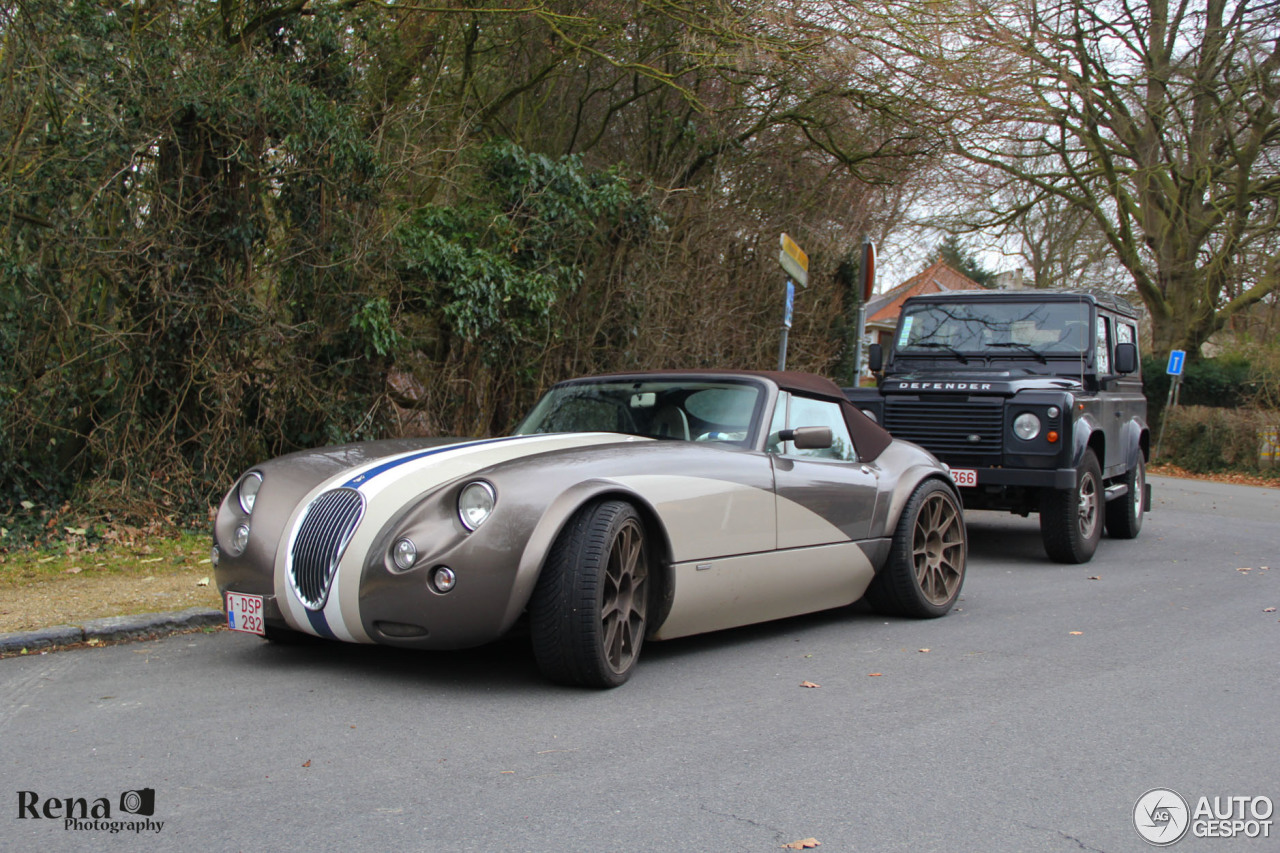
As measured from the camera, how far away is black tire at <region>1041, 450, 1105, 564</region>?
351 inches

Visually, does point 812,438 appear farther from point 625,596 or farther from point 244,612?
point 244,612

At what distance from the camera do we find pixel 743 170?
15.1 metres

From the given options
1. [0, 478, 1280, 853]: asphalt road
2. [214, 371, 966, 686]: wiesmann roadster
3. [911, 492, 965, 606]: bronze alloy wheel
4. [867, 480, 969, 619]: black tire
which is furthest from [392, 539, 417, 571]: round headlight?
[911, 492, 965, 606]: bronze alloy wheel

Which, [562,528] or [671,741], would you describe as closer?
[671,741]

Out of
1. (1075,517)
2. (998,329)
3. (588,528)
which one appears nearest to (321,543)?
(588,528)

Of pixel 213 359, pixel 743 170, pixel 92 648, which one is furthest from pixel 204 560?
pixel 743 170

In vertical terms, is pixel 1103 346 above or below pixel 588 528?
above

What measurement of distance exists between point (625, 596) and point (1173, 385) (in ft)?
83.5

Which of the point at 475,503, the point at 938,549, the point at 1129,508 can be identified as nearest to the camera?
the point at 475,503

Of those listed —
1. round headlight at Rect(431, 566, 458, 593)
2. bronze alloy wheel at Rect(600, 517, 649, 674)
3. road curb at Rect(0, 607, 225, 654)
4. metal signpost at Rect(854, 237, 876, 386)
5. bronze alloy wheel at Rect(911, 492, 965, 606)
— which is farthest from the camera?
metal signpost at Rect(854, 237, 876, 386)

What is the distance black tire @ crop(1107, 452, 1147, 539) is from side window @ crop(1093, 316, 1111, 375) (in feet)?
3.90

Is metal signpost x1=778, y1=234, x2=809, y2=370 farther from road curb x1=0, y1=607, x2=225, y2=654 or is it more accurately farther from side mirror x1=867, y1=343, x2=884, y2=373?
road curb x1=0, y1=607, x2=225, y2=654

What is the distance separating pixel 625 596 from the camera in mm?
4742

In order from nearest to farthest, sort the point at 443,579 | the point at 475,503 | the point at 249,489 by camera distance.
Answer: the point at 443,579 → the point at 475,503 → the point at 249,489
